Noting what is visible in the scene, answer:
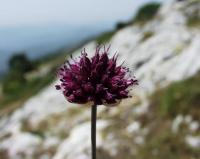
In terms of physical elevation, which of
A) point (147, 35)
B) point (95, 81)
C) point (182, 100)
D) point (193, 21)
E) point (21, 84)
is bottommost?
point (95, 81)

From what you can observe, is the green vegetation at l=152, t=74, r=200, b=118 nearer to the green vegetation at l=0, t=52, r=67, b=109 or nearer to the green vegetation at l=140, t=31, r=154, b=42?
the green vegetation at l=140, t=31, r=154, b=42

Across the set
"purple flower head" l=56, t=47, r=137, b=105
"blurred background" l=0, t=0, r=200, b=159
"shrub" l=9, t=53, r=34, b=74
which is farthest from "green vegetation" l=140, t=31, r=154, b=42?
"shrub" l=9, t=53, r=34, b=74

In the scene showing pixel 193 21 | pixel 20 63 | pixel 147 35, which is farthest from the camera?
pixel 20 63

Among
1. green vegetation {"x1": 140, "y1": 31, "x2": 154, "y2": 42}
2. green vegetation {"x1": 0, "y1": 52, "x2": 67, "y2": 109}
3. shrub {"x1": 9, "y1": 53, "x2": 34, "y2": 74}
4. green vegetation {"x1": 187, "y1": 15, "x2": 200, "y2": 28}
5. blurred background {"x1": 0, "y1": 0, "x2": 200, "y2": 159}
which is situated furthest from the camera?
shrub {"x1": 9, "y1": 53, "x2": 34, "y2": 74}

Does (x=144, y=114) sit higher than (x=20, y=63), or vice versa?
(x=20, y=63)

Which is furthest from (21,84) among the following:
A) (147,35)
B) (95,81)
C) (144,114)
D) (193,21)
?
(95,81)

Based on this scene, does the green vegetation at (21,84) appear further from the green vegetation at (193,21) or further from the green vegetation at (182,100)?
the green vegetation at (182,100)

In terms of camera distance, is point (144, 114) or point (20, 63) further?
point (20, 63)

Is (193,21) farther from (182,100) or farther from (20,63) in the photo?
(20,63)
